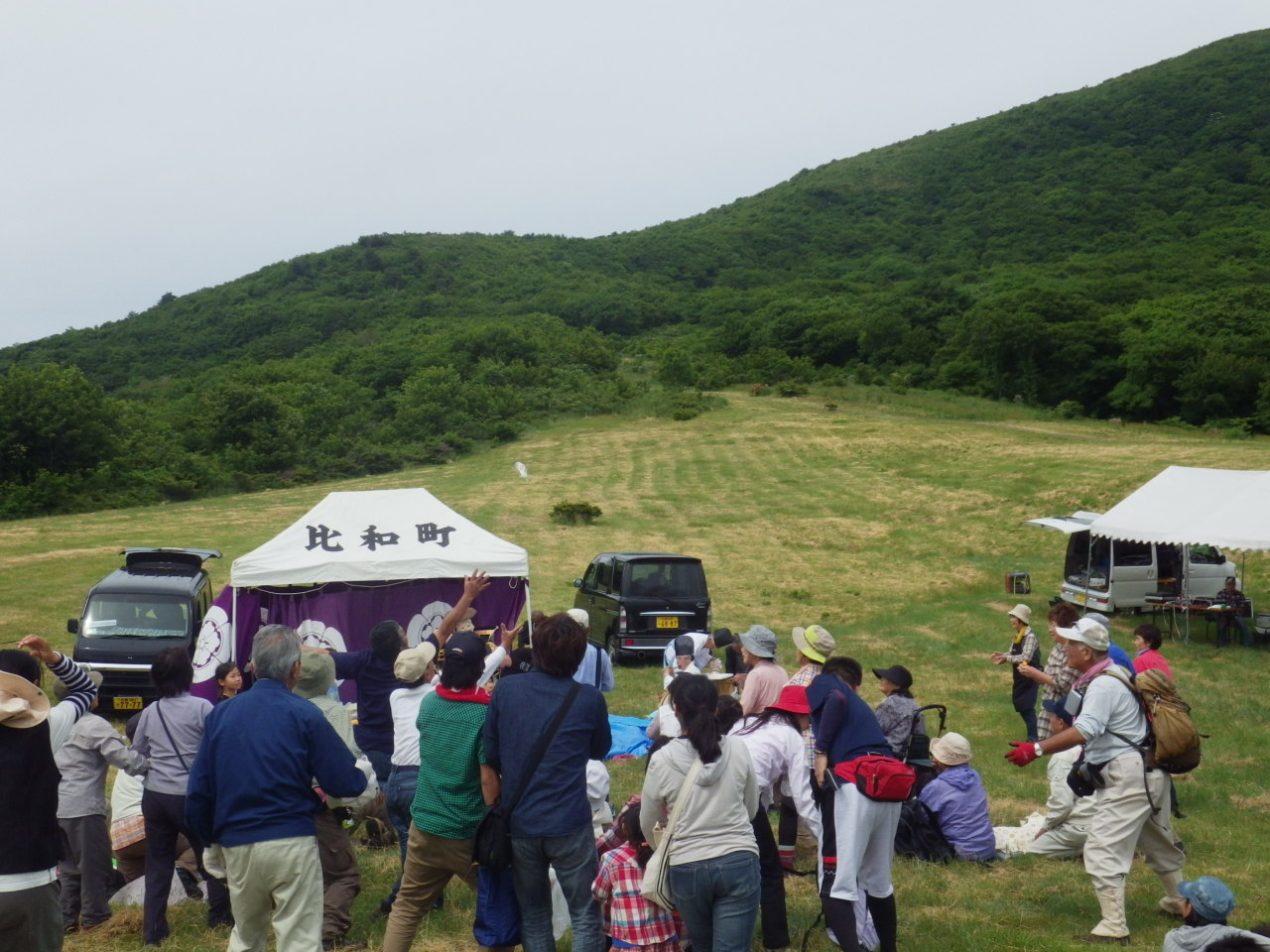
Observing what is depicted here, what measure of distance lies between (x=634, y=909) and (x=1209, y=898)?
2.47 m

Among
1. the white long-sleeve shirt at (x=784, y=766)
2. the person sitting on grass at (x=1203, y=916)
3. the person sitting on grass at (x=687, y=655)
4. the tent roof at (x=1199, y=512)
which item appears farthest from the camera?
the tent roof at (x=1199, y=512)

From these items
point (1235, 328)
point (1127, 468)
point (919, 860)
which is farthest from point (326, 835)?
point (1235, 328)

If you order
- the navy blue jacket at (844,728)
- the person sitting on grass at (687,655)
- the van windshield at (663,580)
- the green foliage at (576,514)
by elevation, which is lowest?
the green foliage at (576,514)

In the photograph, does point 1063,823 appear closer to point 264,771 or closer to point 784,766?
point 784,766

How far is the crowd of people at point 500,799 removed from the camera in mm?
4379

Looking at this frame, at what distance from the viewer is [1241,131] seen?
126 metres

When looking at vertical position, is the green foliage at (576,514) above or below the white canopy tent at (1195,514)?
below

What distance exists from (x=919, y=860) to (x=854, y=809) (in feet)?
8.00

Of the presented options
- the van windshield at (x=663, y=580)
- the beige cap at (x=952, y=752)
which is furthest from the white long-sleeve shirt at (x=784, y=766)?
the van windshield at (x=663, y=580)

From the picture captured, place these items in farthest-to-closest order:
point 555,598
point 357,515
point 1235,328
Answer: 1. point 1235,328
2. point 555,598
3. point 357,515

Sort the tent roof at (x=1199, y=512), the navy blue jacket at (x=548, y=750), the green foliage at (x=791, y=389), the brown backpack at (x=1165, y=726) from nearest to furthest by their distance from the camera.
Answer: the navy blue jacket at (x=548, y=750)
the brown backpack at (x=1165, y=726)
the tent roof at (x=1199, y=512)
the green foliage at (x=791, y=389)

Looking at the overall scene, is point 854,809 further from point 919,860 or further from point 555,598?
point 555,598

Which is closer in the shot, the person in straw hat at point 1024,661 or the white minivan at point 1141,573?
the person in straw hat at point 1024,661

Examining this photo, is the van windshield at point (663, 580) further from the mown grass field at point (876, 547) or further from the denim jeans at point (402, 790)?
the denim jeans at point (402, 790)
